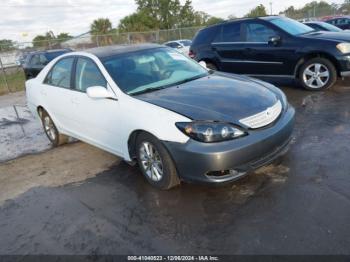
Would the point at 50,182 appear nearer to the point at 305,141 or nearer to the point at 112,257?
the point at 112,257

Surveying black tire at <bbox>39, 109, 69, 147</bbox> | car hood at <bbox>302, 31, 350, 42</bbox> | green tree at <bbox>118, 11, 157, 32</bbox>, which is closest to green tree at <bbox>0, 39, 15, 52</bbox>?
black tire at <bbox>39, 109, 69, 147</bbox>

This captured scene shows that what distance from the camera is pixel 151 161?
400 centimetres

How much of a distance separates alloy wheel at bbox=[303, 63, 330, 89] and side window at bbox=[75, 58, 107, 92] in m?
4.88

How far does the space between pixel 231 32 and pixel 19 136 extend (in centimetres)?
552

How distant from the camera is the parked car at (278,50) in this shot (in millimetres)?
7344

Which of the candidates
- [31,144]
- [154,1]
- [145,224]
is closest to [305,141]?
[145,224]

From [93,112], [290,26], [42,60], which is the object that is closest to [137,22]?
[42,60]

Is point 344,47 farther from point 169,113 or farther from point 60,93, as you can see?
point 60,93

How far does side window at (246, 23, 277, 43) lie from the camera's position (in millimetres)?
8077

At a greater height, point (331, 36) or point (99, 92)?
point (331, 36)

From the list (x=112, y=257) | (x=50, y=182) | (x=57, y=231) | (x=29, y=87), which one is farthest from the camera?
(x=29, y=87)

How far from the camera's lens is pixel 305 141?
16.1ft

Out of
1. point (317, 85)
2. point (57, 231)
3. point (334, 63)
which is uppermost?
point (334, 63)

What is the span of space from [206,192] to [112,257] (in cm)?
125
